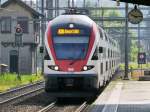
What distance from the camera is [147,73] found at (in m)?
47.0

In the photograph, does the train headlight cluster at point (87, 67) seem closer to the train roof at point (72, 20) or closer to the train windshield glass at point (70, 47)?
the train windshield glass at point (70, 47)

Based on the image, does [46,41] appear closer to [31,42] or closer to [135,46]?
[31,42]

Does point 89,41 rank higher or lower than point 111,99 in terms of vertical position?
higher

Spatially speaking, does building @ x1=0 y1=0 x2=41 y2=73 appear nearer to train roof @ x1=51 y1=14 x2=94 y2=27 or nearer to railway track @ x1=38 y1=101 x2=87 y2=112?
train roof @ x1=51 y1=14 x2=94 y2=27

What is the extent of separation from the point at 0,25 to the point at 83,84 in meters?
40.1

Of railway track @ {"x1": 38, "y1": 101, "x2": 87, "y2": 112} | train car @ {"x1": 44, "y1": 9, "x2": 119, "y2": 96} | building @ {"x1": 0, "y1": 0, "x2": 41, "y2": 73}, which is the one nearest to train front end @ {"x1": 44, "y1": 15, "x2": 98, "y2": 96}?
train car @ {"x1": 44, "y1": 9, "x2": 119, "y2": 96}

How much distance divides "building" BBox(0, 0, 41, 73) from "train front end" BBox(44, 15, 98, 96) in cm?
3794

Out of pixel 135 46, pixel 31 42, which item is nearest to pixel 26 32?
pixel 31 42

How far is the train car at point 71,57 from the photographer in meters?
20.8

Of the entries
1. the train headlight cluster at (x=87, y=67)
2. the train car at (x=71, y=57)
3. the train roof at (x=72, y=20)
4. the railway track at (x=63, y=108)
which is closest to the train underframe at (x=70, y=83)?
the train car at (x=71, y=57)

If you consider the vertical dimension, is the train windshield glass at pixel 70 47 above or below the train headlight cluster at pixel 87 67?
above

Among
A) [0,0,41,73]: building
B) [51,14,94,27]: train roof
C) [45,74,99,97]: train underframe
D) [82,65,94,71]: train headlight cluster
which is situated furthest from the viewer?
[0,0,41,73]: building

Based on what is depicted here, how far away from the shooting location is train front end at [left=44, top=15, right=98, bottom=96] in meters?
20.8

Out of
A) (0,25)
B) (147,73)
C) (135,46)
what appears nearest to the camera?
(147,73)
